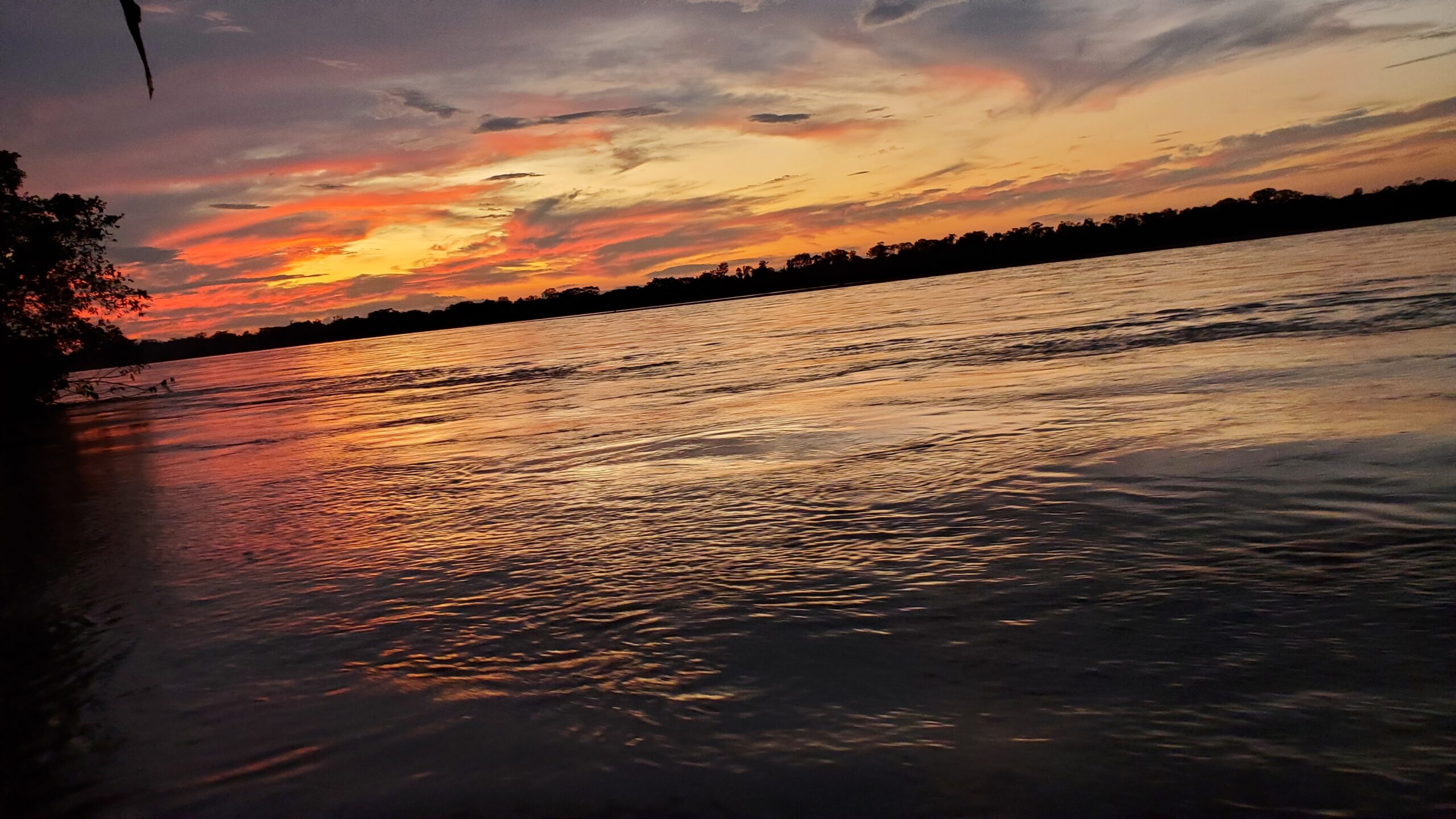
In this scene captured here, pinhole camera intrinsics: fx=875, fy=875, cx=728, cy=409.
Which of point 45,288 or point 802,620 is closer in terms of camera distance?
point 802,620

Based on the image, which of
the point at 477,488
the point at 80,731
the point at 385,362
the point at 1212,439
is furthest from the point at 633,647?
the point at 385,362

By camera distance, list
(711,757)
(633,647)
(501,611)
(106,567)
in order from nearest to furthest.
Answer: (711,757) < (633,647) < (501,611) < (106,567)

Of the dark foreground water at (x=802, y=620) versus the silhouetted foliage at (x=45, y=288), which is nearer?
the dark foreground water at (x=802, y=620)

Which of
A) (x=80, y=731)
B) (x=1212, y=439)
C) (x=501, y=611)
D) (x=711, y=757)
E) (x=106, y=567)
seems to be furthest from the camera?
(x=1212, y=439)

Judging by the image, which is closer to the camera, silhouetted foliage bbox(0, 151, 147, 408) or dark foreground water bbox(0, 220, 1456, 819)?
dark foreground water bbox(0, 220, 1456, 819)

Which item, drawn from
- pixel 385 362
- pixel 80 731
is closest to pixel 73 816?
pixel 80 731

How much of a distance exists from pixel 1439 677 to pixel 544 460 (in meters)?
9.76

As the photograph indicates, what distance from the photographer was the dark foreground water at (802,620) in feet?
10.8

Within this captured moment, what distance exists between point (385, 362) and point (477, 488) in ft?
184

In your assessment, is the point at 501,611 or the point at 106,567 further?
the point at 106,567

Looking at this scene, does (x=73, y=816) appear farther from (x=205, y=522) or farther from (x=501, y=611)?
(x=205, y=522)

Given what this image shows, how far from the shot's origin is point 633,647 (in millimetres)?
4684

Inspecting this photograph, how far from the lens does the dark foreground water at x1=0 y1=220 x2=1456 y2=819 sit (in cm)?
329

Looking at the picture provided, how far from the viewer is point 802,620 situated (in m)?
4.85
